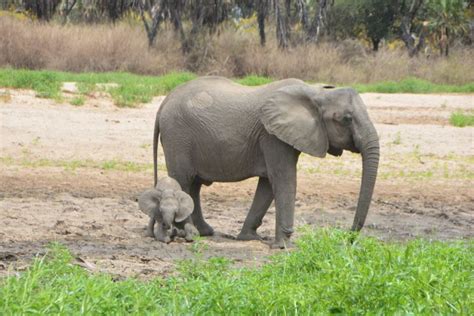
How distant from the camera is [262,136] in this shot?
9.67 meters

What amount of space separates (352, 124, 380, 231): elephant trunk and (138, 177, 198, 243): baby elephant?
5.52ft

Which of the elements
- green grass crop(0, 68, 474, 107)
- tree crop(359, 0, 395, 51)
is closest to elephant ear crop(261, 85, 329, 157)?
green grass crop(0, 68, 474, 107)

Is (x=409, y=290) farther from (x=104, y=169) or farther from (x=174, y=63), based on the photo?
(x=174, y=63)

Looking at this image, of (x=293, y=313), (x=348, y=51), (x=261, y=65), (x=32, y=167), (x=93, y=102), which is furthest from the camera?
(x=348, y=51)

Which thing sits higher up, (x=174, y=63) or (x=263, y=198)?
(x=263, y=198)

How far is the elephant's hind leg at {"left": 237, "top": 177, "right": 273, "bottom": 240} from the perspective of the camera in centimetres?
998

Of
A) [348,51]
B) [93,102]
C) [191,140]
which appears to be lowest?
[348,51]

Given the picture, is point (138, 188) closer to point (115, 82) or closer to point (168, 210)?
point (168, 210)

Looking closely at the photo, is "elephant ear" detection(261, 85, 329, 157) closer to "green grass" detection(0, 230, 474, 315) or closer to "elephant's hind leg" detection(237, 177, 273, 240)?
"elephant's hind leg" detection(237, 177, 273, 240)

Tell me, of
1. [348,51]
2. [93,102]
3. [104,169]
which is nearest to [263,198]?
[104,169]

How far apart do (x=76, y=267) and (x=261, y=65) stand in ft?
56.3

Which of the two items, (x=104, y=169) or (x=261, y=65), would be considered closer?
(x=104, y=169)

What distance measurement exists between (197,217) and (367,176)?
6.99ft

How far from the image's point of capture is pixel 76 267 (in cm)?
699
